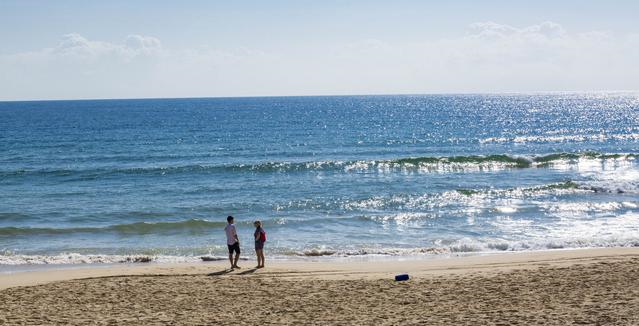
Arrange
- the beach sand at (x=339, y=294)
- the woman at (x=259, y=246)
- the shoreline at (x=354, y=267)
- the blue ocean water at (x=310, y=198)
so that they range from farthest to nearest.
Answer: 1. the blue ocean water at (x=310, y=198)
2. the woman at (x=259, y=246)
3. the shoreline at (x=354, y=267)
4. the beach sand at (x=339, y=294)

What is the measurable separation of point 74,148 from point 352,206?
32487 mm

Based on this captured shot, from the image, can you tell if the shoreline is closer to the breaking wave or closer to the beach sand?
the beach sand

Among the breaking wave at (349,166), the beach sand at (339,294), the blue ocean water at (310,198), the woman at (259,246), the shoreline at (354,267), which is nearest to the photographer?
the beach sand at (339,294)

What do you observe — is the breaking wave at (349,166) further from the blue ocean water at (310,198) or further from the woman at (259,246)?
the woman at (259,246)

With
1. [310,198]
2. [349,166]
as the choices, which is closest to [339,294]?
[310,198]

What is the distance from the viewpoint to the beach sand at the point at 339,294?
38.1 feet

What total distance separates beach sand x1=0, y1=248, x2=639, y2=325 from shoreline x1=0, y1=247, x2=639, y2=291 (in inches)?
2.0

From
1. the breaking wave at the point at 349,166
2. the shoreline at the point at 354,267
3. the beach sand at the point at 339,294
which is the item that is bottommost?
the shoreline at the point at 354,267

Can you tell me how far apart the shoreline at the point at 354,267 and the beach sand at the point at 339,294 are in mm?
51

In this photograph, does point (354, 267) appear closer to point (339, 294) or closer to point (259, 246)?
point (259, 246)

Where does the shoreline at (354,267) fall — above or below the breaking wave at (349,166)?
below

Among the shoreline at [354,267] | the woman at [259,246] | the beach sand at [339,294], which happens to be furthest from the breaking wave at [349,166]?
the woman at [259,246]

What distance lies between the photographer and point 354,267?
17.2 metres

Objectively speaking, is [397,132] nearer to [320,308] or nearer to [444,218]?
[444,218]
